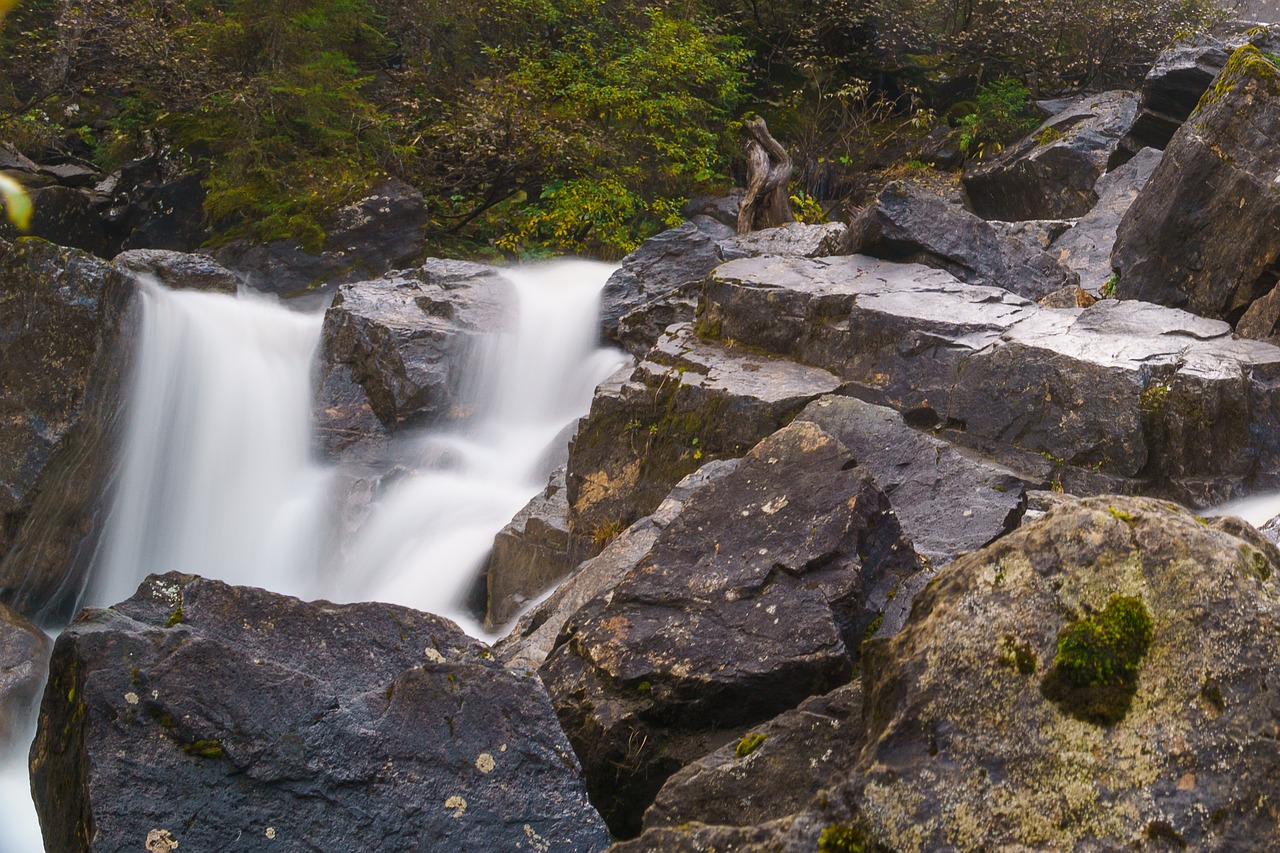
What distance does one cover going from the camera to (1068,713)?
6.93 feet

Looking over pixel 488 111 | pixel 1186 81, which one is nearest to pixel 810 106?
pixel 488 111

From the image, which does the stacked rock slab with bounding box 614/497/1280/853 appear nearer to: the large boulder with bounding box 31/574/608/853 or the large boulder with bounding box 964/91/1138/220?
the large boulder with bounding box 31/574/608/853

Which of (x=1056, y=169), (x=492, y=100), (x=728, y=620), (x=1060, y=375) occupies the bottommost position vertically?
(x=492, y=100)

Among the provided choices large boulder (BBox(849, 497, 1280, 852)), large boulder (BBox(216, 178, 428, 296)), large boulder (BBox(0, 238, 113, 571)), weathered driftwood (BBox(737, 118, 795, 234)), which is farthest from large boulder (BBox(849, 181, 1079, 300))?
large boulder (BBox(216, 178, 428, 296))

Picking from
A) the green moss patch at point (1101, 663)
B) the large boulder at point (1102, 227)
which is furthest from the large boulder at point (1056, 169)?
the green moss patch at point (1101, 663)

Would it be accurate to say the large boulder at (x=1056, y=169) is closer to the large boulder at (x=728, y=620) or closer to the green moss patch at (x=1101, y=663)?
the large boulder at (x=728, y=620)

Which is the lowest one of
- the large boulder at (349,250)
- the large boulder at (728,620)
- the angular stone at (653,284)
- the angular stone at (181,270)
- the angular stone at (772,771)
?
the large boulder at (349,250)

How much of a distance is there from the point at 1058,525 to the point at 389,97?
16.4 meters

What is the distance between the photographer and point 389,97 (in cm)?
1681

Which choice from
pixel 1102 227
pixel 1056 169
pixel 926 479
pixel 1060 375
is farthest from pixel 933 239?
pixel 1056 169

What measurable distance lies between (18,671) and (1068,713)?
6.75 m

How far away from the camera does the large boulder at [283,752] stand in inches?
112

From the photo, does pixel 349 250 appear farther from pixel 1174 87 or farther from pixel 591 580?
pixel 1174 87

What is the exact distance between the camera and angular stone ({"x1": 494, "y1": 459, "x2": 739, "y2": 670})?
16.5ft
